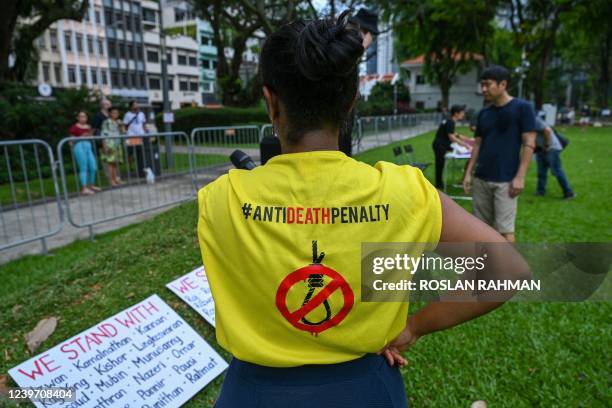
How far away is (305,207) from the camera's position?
3.40 feet

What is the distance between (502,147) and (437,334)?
2116 mm

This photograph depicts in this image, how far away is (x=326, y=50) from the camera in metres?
0.94

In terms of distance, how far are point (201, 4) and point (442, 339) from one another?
1779cm

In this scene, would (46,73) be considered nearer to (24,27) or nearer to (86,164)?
(24,27)

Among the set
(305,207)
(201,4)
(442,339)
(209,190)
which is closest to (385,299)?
(305,207)

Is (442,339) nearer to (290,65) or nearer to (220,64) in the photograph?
(290,65)

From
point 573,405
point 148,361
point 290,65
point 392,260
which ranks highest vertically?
point 290,65

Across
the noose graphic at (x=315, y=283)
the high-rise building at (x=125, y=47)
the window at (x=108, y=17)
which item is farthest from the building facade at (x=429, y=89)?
the noose graphic at (x=315, y=283)

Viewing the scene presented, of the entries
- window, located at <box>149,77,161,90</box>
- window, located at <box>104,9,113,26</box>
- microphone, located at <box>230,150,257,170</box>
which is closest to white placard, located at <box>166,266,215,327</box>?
microphone, located at <box>230,150,257,170</box>

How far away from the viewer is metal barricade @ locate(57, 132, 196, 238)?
729 cm

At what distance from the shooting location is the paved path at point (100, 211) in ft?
20.5

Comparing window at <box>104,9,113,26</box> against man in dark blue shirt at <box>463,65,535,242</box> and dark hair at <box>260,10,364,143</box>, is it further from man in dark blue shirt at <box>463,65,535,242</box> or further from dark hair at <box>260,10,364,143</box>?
dark hair at <box>260,10,364,143</box>

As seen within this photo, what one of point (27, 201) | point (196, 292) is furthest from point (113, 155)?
point (196, 292)

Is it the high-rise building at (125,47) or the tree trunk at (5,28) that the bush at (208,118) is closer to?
the tree trunk at (5,28)
